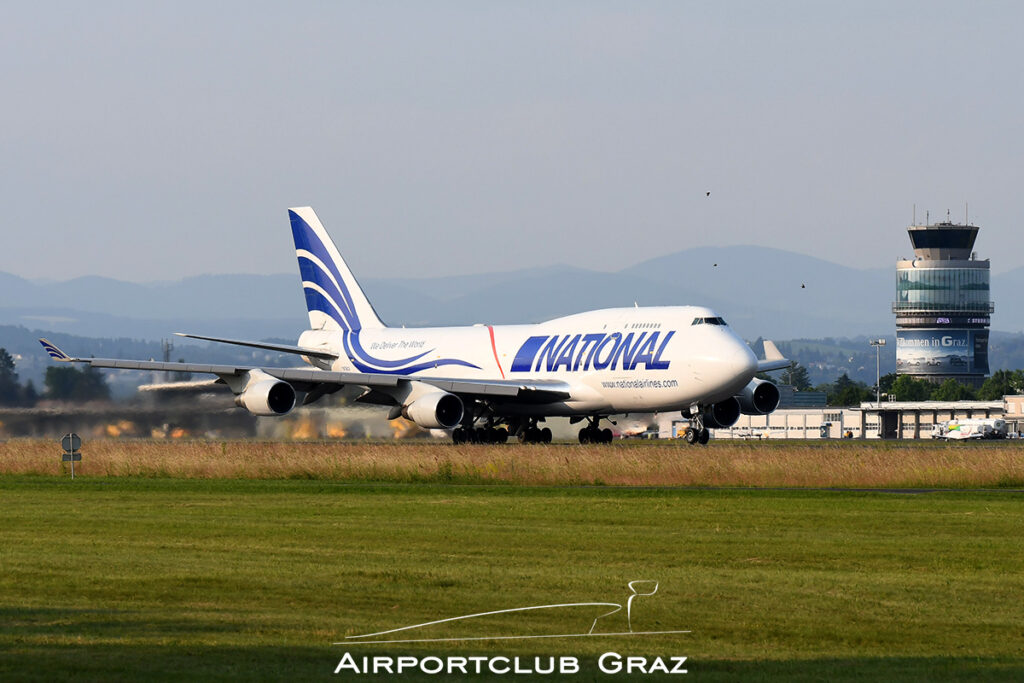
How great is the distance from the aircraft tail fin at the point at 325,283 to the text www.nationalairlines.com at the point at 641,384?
1816 cm

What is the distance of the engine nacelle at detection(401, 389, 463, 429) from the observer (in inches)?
2199

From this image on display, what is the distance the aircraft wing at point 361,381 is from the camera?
5650 centimetres

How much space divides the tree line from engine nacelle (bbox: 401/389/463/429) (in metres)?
17.7

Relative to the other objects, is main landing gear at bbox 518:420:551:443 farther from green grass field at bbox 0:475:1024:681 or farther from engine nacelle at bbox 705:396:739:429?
green grass field at bbox 0:475:1024:681

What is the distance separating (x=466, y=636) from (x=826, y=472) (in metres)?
25.9

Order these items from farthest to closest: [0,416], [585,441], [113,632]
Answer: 1. [0,416]
2. [585,441]
3. [113,632]

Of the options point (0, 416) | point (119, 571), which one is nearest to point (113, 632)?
point (119, 571)

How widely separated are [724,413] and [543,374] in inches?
280

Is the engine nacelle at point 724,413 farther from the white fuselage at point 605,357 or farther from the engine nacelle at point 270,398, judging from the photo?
the engine nacelle at point 270,398

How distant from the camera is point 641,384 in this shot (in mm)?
54156

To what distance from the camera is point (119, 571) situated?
19031mm

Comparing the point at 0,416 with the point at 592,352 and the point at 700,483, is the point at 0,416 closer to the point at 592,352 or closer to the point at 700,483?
the point at 592,352

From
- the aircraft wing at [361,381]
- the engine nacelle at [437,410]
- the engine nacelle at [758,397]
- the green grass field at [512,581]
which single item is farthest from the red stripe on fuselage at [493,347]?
the green grass field at [512,581]

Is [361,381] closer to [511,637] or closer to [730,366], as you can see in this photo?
[730,366]
